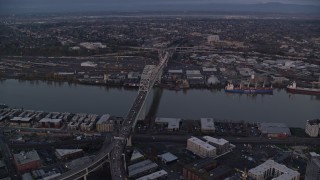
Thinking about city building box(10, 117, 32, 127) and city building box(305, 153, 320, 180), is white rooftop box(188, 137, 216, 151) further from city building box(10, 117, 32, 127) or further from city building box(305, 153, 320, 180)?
city building box(10, 117, 32, 127)

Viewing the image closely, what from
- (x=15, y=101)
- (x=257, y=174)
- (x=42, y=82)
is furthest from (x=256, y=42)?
(x=257, y=174)

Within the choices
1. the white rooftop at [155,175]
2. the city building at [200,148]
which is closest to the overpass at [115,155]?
the white rooftop at [155,175]

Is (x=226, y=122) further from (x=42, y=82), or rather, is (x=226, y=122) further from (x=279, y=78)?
(x=42, y=82)

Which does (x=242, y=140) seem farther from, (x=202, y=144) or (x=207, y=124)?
(x=202, y=144)

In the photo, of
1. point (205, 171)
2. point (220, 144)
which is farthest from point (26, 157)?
point (220, 144)

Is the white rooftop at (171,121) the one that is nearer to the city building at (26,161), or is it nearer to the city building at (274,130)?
the city building at (274,130)

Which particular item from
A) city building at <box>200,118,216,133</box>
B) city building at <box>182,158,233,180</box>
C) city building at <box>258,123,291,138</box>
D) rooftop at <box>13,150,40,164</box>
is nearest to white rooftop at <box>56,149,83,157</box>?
rooftop at <box>13,150,40,164</box>

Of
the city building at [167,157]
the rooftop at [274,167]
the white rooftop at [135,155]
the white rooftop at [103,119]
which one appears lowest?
the city building at [167,157]
